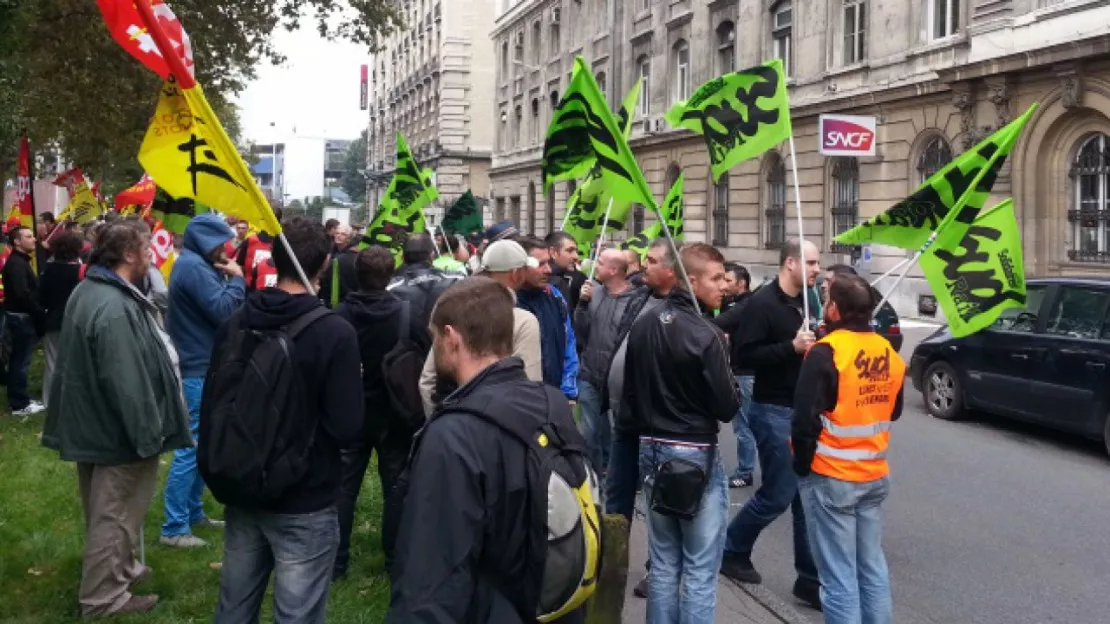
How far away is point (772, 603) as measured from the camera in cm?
546

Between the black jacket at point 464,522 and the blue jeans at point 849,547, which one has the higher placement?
the black jacket at point 464,522

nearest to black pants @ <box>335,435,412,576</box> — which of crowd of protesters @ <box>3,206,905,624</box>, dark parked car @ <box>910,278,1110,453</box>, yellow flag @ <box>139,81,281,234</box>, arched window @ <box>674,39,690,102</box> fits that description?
crowd of protesters @ <box>3,206,905,624</box>

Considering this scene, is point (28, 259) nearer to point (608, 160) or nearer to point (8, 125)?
point (8, 125)

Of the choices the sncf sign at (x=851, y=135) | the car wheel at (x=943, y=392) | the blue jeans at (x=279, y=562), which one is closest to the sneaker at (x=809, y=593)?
the blue jeans at (x=279, y=562)

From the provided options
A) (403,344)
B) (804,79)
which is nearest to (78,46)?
(403,344)

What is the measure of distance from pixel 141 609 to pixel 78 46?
1422cm

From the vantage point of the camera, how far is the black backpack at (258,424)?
3502 mm

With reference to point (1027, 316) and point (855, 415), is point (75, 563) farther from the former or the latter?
point (1027, 316)

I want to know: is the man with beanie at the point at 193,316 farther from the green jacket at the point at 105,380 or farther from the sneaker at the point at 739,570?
the sneaker at the point at 739,570

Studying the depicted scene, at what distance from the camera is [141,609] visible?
4953 millimetres

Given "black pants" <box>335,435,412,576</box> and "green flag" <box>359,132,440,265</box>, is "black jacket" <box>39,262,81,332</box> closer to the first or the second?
"green flag" <box>359,132,440,265</box>

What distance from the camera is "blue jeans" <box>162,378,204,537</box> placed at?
19.3ft

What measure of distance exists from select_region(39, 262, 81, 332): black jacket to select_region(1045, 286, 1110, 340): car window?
8928mm

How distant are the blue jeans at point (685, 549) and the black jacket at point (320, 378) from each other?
1403mm
